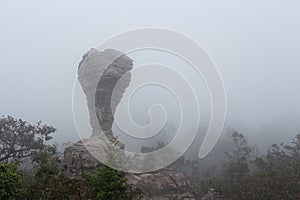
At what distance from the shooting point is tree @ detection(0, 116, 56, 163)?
26812 mm

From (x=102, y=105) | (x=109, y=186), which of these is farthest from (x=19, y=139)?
(x=109, y=186)

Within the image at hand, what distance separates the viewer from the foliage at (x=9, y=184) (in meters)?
11.7

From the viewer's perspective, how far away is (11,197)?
464 inches

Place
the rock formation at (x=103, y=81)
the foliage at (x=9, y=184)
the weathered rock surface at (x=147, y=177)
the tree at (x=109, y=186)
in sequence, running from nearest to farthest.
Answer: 1. the foliage at (x=9, y=184)
2. the tree at (x=109, y=186)
3. the weathered rock surface at (x=147, y=177)
4. the rock formation at (x=103, y=81)

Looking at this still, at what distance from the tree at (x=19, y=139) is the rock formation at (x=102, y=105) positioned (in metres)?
5.78

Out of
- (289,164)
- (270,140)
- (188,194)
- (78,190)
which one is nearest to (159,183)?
(188,194)

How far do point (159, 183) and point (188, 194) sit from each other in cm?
228

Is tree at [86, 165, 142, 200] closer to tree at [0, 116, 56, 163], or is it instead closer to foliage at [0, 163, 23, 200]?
foliage at [0, 163, 23, 200]

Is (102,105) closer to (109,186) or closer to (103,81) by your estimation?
(103,81)

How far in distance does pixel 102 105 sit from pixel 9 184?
12416 millimetres

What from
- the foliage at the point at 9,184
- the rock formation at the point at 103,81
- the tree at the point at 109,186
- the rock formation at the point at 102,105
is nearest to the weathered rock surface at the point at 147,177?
the rock formation at the point at 102,105

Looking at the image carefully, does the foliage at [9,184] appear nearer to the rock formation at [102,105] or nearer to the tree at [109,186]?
the tree at [109,186]

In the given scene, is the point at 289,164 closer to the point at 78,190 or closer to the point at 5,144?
the point at 78,190

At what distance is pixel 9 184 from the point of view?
468 inches
